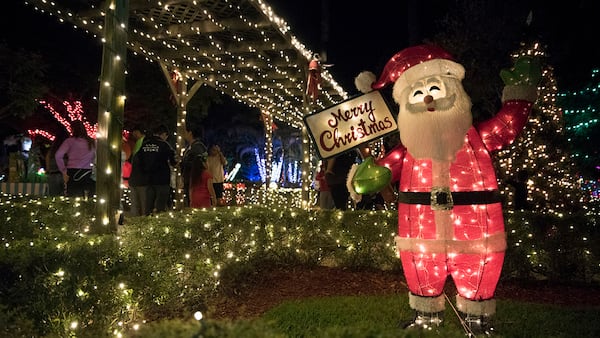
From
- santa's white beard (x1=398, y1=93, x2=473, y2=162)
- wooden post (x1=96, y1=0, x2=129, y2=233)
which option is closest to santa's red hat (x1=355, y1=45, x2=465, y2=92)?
santa's white beard (x1=398, y1=93, x2=473, y2=162)

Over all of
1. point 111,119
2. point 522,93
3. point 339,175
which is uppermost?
point 522,93

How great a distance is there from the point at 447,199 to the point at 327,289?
2447 mm

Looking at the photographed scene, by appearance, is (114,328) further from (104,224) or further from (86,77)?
(86,77)

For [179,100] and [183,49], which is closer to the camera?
[183,49]

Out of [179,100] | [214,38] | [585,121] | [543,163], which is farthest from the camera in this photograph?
[585,121]

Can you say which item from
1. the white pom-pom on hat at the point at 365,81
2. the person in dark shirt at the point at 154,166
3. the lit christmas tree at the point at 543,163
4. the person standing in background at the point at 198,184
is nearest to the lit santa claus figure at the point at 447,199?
the white pom-pom on hat at the point at 365,81

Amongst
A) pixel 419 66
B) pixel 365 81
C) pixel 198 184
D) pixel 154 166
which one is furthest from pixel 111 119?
pixel 198 184

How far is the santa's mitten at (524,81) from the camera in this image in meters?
3.65

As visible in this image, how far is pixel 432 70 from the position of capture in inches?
140

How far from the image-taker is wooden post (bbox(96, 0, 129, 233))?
4137 millimetres

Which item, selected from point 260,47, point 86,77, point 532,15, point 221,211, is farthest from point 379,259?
point 86,77

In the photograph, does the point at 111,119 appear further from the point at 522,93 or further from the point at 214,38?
the point at 214,38

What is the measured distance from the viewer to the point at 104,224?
13.4 feet

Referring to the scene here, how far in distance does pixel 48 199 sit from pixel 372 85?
4.63 metres
